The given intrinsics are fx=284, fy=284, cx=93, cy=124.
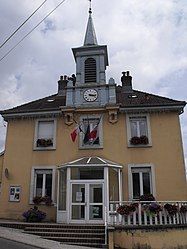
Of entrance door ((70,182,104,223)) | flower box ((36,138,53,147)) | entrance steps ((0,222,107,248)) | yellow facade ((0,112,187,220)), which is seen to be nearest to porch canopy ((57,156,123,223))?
entrance door ((70,182,104,223))

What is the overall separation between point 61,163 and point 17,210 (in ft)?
11.5

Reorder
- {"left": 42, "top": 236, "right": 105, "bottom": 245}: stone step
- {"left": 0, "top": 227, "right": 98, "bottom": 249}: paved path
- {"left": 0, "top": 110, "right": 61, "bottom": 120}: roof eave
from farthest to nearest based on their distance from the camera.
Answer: {"left": 0, "top": 110, "right": 61, "bottom": 120}: roof eave, {"left": 42, "top": 236, "right": 105, "bottom": 245}: stone step, {"left": 0, "top": 227, "right": 98, "bottom": 249}: paved path

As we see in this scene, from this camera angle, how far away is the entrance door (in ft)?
45.7

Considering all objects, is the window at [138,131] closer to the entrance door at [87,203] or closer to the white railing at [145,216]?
the entrance door at [87,203]

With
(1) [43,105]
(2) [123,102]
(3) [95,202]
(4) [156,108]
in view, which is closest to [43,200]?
(3) [95,202]

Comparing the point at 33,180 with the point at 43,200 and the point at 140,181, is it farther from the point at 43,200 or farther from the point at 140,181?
the point at 140,181

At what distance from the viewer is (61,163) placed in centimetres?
1595

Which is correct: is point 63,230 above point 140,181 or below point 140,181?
below

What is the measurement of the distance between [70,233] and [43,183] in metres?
4.70

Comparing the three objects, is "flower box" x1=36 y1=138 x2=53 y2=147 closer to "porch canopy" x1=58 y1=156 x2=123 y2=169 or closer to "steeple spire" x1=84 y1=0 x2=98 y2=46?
"porch canopy" x1=58 y1=156 x2=123 y2=169

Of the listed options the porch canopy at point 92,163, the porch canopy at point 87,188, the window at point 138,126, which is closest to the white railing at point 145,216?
the porch canopy at point 87,188

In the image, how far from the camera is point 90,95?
17.1 m

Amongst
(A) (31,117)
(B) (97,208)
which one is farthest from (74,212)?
(A) (31,117)

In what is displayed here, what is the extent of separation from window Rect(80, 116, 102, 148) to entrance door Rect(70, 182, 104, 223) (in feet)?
8.24
